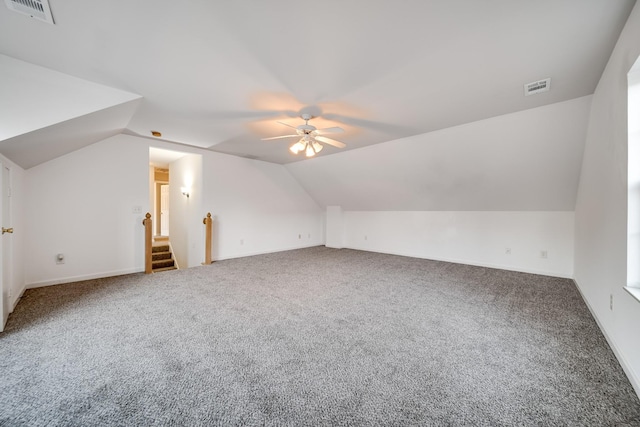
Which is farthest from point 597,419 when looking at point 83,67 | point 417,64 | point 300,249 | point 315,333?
point 300,249

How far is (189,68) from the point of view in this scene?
215 cm

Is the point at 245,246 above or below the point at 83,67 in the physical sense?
below

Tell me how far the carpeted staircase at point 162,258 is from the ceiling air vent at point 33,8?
5.71 meters

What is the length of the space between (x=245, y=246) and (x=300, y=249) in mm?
1677

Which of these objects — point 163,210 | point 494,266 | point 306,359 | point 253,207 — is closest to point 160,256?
point 163,210

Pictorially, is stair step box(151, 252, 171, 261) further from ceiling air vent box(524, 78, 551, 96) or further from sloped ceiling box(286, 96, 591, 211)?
ceiling air vent box(524, 78, 551, 96)

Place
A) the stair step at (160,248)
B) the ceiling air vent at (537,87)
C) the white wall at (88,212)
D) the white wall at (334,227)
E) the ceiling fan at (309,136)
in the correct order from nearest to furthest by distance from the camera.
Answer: the ceiling air vent at (537,87), the ceiling fan at (309,136), the white wall at (88,212), the stair step at (160,248), the white wall at (334,227)

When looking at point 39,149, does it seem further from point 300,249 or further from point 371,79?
point 300,249

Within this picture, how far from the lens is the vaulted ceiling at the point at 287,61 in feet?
5.08

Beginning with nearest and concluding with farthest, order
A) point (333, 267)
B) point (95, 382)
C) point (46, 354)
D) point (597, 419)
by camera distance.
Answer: point (597, 419) → point (95, 382) → point (46, 354) → point (333, 267)

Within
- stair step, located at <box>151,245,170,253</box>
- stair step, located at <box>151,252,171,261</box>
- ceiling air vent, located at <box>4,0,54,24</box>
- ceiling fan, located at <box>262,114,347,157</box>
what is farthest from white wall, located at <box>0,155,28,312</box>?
stair step, located at <box>151,245,170,253</box>

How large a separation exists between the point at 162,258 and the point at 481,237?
7702mm

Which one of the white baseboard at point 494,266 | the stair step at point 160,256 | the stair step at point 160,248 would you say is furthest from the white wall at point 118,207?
the white baseboard at point 494,266

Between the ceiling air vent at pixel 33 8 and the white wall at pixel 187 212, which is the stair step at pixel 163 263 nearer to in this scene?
the white wall at pixel 187 212
